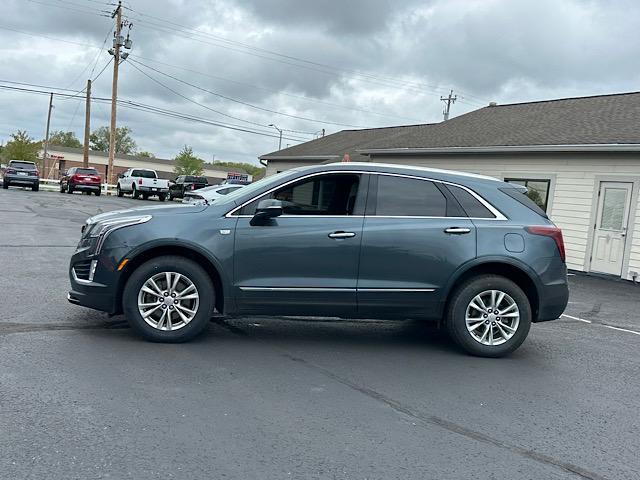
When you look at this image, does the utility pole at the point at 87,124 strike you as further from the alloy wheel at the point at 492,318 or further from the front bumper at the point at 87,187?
the alloy wheel at the point at 492,318

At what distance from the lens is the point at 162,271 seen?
5715mm

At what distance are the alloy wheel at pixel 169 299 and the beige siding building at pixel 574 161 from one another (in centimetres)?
1142

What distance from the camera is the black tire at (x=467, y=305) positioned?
602 centimetres

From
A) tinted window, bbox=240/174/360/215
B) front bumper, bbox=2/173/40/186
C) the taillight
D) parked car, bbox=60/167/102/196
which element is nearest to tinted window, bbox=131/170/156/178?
parked car, bbox=60/167/102/196

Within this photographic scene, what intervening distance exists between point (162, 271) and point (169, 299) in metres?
0.27

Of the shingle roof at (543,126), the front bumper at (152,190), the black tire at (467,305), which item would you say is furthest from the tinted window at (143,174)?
the black tire at (467,305)

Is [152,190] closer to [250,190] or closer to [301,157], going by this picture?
[301,157]

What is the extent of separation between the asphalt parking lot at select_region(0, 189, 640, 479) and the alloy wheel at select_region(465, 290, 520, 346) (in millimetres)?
237

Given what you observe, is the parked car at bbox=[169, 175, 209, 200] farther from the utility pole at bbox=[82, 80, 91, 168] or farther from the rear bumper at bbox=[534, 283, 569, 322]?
the rear bumper at bbox=[534, 283, 569, 322]

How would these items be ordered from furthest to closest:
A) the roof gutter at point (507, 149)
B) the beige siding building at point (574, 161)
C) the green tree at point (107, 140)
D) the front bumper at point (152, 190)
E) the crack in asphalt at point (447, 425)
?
the green tree at point (107, 140) < the front bumper at point (152, 190) < the beige siding building at point (574, 161) < the roof gutter at point (507, 149) < the crack in asphalt at point (447, 425)

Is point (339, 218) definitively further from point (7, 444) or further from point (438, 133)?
point (438, 133)

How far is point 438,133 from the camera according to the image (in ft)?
Answer: 68.6

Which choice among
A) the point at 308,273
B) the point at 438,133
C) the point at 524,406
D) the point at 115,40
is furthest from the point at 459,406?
the point at 115,40

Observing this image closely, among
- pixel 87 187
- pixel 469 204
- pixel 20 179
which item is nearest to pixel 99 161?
pixel 20 179
